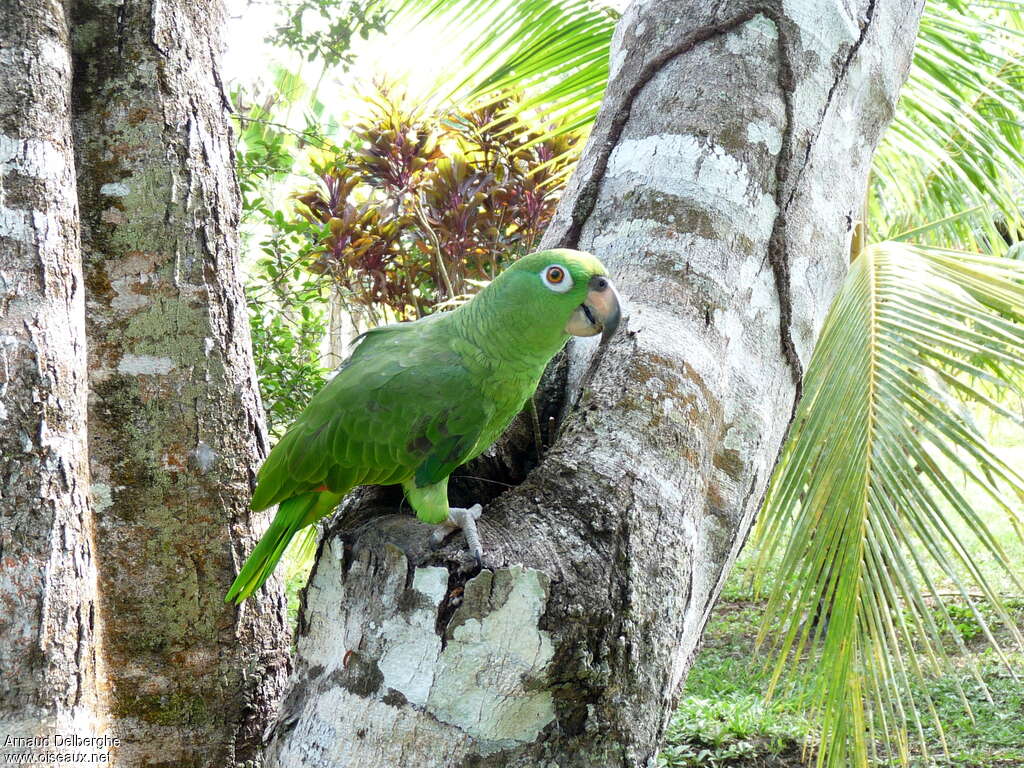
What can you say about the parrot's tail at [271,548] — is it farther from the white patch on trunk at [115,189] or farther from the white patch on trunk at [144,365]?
the white patch on trunk at [115,189]

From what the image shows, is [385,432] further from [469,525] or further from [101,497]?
[101,497]

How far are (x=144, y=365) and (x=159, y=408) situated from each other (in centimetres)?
9

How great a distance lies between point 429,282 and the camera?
5133mm

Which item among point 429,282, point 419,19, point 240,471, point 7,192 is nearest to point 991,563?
point 429,282

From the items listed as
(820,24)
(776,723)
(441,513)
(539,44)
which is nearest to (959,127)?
(539,44)

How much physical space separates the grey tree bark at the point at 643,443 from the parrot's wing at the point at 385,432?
11 centimetres

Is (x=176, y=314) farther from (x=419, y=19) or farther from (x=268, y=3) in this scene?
(x=268, y=3)

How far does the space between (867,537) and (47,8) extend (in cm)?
204

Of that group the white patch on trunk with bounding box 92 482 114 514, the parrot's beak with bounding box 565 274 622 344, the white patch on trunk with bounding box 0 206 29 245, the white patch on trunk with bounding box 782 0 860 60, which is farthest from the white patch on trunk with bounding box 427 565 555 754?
the white patch on trunk with bounding box 782 0 860 60

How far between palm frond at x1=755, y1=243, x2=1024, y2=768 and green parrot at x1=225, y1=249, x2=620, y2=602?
887 millimetres

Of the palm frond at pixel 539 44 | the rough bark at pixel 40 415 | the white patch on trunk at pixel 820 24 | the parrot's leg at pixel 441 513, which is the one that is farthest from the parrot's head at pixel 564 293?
the palm frond at pixel 539 44

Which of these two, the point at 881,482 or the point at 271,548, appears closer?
the point at 271,548

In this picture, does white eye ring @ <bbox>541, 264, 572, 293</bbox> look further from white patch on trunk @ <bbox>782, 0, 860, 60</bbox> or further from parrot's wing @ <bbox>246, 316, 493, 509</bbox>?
white patch on trunk @ <bbox>782, 0, 860, 60</bbox>

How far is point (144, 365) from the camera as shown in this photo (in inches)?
63.5
